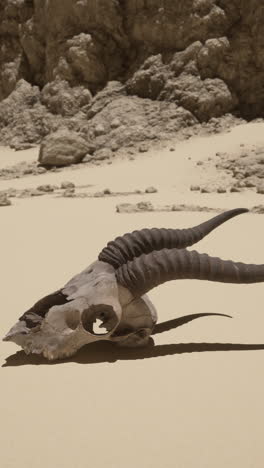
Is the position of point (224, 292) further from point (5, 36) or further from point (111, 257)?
point (5, 36)

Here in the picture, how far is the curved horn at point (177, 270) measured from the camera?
8.85 ft

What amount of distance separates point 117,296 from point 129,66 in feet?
60.9

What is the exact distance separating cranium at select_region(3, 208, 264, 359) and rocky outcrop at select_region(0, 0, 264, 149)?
14268mm

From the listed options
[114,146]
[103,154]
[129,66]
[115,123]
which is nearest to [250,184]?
[103,154]

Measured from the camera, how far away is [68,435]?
1898 millimetres

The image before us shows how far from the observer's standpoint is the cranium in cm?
262

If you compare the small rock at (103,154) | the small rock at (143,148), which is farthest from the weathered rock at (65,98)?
the small rock at (143,148)

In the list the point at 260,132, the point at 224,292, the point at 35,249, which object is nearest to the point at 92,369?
the point at 224,292

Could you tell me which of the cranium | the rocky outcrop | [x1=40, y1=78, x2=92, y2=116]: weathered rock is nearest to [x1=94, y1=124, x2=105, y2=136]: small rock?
the rocky outcrop

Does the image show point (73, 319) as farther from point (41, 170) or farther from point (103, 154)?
point (103, 154)

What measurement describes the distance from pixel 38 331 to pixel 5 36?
2391 centimetres

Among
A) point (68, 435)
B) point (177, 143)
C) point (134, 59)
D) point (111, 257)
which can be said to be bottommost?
point (68, 435)

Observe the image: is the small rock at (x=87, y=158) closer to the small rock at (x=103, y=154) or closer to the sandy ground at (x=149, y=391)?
the small rock at (x=103, y=154)

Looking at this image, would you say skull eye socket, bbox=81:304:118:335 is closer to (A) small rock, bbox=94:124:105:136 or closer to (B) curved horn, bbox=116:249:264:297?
(B) curved horn, bbox=116:249:264:297
